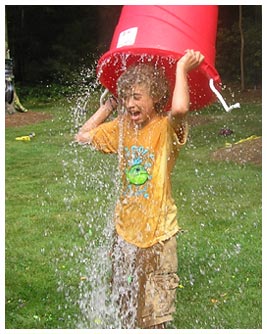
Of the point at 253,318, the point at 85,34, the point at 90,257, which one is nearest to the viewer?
the point at 253,318

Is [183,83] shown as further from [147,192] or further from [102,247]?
[102,247]

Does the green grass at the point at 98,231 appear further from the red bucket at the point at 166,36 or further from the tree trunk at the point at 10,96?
A: the tree trunk at the point at 10,96

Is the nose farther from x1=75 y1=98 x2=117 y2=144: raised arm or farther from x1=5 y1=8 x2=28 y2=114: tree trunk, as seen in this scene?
x1=5 y1=8 x2=28 y2=114: tree trunk

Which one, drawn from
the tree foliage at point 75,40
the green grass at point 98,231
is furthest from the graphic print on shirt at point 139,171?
the tree foliage at point 75,40

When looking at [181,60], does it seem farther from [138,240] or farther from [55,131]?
[55,131]

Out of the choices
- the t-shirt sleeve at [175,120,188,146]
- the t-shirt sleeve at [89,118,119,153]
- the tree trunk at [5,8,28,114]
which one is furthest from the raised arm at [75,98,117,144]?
the tree trunk at [5,8,28,114]

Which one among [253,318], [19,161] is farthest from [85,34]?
[253,318]

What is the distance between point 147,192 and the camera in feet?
9.43

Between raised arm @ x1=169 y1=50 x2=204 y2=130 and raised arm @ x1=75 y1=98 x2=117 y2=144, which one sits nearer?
raised arm @ x1=169 y1=50 x2=204 y2=130

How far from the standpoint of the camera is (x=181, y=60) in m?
2.70

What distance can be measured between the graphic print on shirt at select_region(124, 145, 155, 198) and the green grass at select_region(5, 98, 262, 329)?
39.5 inches

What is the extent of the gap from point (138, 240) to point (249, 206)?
3.23 m

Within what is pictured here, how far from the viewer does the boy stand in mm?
2852

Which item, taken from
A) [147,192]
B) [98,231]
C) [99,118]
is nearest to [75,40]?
[98,231]
